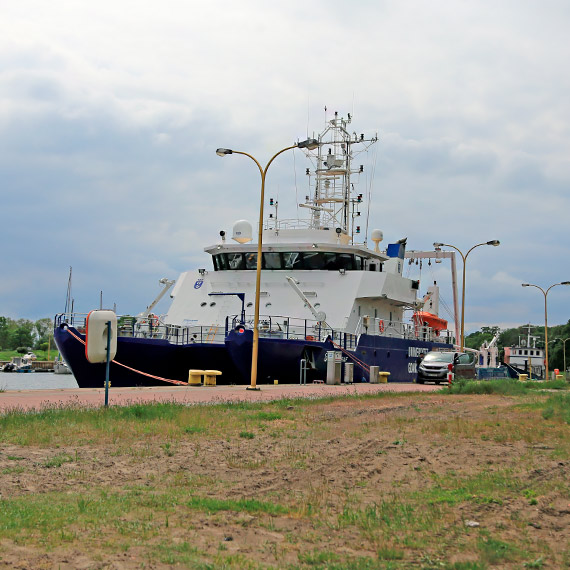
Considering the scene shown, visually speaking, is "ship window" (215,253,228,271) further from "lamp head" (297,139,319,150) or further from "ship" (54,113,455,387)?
"lamp head" (297,139,319,150)

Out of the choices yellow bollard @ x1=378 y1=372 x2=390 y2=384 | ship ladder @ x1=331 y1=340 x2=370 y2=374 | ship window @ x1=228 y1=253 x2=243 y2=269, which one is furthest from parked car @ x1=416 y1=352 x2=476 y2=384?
ship window @ x1=228 y1=253 x2=243 y2=269

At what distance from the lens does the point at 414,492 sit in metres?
6.45

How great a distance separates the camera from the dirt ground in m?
4.58

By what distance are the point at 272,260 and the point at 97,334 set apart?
17.5 m

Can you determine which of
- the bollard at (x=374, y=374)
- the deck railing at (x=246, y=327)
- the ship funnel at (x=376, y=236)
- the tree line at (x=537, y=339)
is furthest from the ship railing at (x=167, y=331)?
the tree line at (x=537, y=339)

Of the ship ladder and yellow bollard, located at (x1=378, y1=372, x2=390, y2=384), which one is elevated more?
the ship ladder

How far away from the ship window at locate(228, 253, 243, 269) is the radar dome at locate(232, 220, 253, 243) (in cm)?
62

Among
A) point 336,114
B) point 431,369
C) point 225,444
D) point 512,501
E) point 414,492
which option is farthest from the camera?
point 336,114

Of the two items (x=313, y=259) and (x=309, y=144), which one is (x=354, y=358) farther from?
(x=309, y=144)

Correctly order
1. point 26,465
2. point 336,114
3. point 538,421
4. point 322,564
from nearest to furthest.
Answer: point 322,564 < point 26,465 < point 538,421 < point 336,114

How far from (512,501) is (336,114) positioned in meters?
34.2

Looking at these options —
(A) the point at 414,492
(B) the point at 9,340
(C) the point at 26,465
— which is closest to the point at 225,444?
(C) the point at 26,465

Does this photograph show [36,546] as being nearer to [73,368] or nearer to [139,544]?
[139,544]

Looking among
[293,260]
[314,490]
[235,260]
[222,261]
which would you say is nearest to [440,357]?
[293,260]
